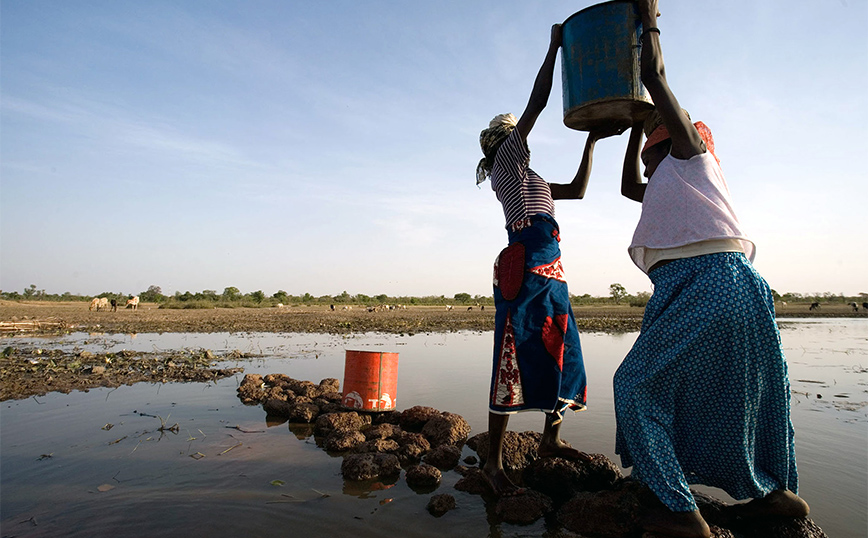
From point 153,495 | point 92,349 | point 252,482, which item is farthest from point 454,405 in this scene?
point 92,349

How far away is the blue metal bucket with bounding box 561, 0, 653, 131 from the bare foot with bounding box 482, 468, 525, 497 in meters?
2.05

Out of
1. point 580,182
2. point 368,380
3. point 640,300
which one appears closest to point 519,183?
point 580,182

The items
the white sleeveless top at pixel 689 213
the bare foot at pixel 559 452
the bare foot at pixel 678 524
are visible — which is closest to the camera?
the bare foot at pixel 678 524

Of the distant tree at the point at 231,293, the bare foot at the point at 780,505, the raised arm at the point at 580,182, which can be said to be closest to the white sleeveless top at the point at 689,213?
the raised arm at the point at 580,182

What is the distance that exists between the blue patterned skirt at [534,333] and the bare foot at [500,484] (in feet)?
1.04

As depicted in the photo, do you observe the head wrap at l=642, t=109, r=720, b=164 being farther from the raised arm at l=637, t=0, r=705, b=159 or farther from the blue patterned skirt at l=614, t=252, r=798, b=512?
the blue patterned skirt at l=614, t=252, r=798, b=512

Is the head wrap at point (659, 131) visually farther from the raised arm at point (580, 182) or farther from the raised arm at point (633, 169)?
the raised arm at point (580, 182)

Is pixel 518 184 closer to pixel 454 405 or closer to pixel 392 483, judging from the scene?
pixel 392 483

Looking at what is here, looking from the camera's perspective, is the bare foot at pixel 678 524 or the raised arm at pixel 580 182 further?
the raised arm at pixel 580 182

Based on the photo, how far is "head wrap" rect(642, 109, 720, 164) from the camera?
223 cm

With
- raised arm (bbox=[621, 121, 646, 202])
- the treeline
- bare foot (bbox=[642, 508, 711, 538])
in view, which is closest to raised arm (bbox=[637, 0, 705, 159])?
raised arm (bbox=[621, 121, 646, 202])

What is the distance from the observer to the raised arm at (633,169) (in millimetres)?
2797

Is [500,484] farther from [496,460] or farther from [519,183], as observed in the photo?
[519,183]

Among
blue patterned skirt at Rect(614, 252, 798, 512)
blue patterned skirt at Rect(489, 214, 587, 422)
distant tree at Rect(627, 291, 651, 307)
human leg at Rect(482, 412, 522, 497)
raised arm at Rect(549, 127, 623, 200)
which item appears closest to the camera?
blue patterned skirt at Rect(614, 252, 798, 512)
